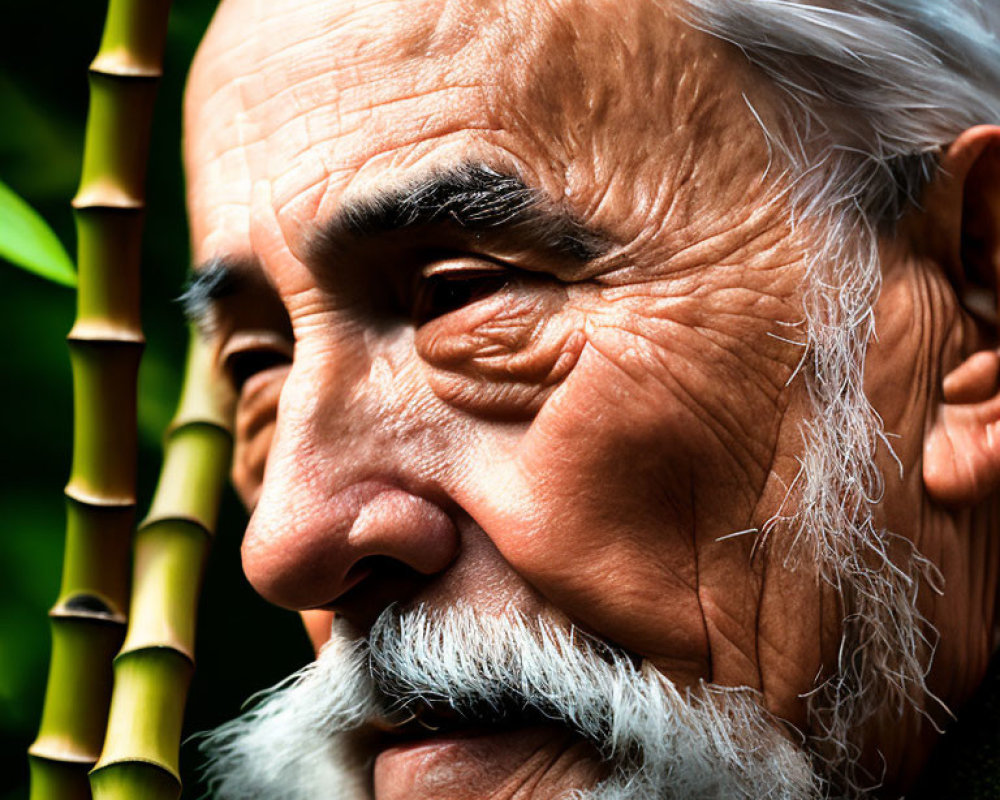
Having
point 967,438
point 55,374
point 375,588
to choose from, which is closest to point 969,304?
point 967,438

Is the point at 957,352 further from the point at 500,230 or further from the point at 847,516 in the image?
the point at 500,230

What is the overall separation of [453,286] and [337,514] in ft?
0.77

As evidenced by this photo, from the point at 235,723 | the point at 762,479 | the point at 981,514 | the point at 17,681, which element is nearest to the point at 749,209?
the point at 762,479

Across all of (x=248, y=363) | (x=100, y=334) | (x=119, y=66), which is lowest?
(x=248, y=363)

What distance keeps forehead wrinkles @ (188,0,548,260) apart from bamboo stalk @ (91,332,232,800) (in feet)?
1.00

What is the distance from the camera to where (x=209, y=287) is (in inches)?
46.5

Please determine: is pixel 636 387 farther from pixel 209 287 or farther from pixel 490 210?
pixel 209 287

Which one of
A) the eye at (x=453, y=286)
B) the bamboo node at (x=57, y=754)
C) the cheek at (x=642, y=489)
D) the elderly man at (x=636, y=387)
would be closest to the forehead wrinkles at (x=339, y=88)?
the elderly man at (x=636, y=387)

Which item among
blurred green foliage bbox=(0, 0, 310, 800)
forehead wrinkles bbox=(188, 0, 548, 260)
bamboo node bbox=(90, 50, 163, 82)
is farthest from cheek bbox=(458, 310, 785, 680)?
blurred green foliage bbox=(0, 0, 310, 800)

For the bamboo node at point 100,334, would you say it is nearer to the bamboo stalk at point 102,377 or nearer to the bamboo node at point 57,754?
the bamboo stalk at point 102,377

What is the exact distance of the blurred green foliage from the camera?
1596 mm

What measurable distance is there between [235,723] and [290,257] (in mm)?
602

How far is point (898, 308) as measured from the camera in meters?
1.02

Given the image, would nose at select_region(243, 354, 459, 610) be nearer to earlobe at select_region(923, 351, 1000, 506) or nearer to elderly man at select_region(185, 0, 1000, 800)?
elderly man at select_region(185, 0, 1000, 800)
